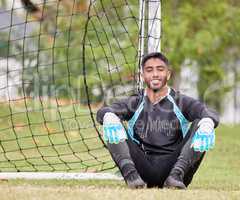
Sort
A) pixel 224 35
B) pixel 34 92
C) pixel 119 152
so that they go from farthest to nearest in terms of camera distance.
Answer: pixel 224 35 < pixel 34 92 < pixel 119 152

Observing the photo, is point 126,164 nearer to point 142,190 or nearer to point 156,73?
point 142,190

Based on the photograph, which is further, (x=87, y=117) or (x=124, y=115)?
(x=87, y=117)

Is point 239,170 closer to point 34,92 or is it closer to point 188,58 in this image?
point 34,92

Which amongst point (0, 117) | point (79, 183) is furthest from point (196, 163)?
point (0, 117)

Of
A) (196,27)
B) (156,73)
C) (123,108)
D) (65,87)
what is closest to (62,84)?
(65,87)

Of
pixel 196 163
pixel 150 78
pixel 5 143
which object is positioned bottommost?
pixel 5 143

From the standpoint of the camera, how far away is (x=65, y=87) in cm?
1742

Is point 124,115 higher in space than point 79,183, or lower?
higher

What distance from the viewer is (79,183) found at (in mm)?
6988

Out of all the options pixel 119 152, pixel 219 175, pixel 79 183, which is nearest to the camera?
pixel 119 152

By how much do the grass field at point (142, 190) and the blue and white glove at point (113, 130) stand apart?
36 centimetres

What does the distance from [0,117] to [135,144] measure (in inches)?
232

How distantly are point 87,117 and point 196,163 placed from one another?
649 centimetres

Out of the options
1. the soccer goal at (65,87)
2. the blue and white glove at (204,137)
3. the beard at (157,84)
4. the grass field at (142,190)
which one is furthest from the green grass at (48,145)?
the blue and white glove at (204,137)
